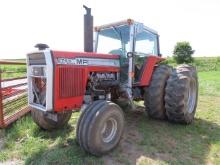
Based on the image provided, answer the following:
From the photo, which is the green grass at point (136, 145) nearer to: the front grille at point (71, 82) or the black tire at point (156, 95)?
the black tire at point (156, 95)

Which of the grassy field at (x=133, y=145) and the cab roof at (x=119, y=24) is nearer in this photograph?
the grassy field at (x=133, y=145)

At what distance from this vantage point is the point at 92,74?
211 inches

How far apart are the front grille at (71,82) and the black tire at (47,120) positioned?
2.57ft

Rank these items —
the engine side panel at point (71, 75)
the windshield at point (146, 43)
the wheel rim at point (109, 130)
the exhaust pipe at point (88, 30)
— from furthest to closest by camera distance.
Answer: the windshield at point (146, 43), the exhaust pipe at point (88, 30), the wheel rim at point (109, 130), the engine side panel at point (71, 75)

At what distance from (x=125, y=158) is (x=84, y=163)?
68cm

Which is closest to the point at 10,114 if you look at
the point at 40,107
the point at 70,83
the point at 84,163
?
the point at 40,107

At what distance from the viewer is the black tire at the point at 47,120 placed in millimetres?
5594

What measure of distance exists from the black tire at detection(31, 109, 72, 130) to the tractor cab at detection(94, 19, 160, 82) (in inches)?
57.9

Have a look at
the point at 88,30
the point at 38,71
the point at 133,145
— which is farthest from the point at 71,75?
the point at 133,145

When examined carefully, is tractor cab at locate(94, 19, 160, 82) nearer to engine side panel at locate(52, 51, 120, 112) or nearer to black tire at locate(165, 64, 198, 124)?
black tire at locate(165, 64, 198, 124)

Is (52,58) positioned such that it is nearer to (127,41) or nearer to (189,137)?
(127,41)

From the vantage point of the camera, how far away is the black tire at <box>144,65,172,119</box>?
6.16m

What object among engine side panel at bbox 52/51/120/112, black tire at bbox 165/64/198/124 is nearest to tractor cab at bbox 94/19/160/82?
black tire at bbox 165/64/198/124

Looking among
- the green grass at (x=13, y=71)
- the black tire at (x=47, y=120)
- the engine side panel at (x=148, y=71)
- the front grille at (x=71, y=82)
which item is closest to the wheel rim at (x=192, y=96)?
the engine side panel at (x=148, y=71)
